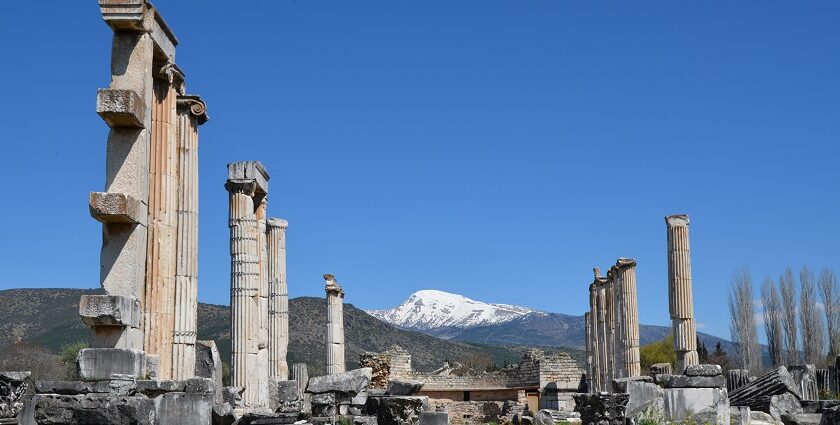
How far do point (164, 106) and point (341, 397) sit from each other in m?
5.58

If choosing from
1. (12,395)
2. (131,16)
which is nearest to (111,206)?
(131,16)

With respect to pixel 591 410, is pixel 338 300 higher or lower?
higher

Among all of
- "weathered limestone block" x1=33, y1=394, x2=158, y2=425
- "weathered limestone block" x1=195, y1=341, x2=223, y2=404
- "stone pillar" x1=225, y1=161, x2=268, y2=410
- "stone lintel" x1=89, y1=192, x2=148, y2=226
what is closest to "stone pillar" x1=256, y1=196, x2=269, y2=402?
"stone pillar" x1=225, y1=161, x2=268, y2=410

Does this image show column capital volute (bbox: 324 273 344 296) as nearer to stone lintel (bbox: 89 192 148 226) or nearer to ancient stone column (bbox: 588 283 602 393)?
ancient stone column (bbox: 588 283 602 393)

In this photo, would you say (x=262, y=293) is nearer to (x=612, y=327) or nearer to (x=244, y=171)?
(x=244, y=171)

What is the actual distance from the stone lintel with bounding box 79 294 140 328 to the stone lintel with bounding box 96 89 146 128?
2390 millimetres

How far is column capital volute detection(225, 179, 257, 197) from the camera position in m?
23.3

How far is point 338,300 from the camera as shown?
119 feet

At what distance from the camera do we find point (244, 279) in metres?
23.4

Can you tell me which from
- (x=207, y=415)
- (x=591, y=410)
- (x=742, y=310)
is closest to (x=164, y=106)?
(x=207, y=415)

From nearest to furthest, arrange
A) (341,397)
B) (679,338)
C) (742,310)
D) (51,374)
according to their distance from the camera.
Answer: (341,397), (679,338), (51,374), (742,310)

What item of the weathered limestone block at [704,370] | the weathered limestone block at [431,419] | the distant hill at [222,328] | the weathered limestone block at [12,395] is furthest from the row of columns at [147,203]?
the distant hill at [222,328]

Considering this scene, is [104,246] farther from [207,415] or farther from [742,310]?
[742,310]

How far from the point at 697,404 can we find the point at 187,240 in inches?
384
